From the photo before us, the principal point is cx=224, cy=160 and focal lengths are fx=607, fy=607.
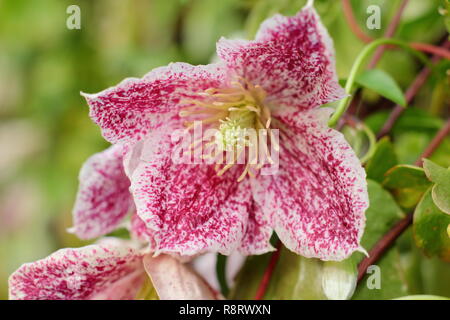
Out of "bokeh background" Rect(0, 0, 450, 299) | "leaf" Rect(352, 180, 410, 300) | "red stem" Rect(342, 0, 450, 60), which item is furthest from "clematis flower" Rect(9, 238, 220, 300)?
"bokeh background" Rect(0, 0, 450, 299)

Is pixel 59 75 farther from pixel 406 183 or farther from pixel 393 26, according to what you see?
pixel 406 183

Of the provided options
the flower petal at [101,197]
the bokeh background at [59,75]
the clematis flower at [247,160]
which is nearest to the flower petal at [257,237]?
the clematis flower at [247,160]

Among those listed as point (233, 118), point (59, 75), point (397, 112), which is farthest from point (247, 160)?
point (59, 75)

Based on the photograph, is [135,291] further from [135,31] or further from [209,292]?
[135,31]

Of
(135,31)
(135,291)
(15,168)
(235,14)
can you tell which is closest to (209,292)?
(135,291)

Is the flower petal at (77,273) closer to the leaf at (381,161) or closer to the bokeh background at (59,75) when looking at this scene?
the leaf at (381,161)

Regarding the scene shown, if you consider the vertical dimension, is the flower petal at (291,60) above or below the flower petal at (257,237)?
above

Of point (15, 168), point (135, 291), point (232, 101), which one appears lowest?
point (15, 168)

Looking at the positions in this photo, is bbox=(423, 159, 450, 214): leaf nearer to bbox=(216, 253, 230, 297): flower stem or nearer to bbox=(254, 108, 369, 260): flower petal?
bbox=(254, 108, 369, 260): flower petal
